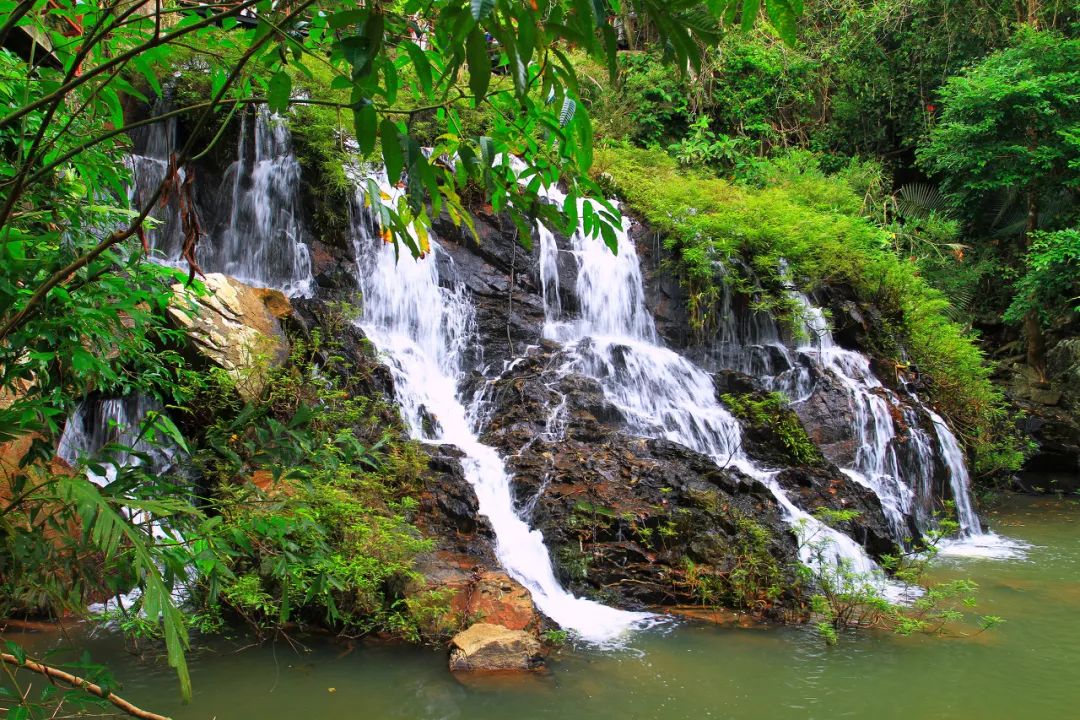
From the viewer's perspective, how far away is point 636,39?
19.2 meters

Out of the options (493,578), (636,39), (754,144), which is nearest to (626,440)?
(493,578)

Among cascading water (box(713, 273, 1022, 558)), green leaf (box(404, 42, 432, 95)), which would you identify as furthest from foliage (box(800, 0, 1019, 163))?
green leaf (box(404, 42, 432, 95))

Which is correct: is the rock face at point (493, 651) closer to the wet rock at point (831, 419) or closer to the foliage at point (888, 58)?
the wet rock at point (831, 419)

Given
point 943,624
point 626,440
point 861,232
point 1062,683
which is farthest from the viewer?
Answer: point 861,232

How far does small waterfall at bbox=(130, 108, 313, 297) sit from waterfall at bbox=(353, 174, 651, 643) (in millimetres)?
864

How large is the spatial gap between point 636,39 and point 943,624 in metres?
16.9

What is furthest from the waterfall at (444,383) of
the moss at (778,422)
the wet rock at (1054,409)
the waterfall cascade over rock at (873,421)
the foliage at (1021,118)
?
the foliage at (1021,118)

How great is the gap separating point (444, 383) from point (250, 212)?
11.5 feet

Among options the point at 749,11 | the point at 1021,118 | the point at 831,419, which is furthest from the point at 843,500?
the point at 1021,118

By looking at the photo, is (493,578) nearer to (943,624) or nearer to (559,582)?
A: (559,582)

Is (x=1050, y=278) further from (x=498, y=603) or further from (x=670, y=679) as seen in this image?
(x=498, y=603)

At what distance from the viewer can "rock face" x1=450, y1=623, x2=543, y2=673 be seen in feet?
15.8

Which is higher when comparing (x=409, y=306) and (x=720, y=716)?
(x=409, y=306)

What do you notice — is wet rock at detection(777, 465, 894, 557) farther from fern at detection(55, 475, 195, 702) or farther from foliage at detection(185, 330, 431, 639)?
fern at detection(55, 475, 195, 702)
